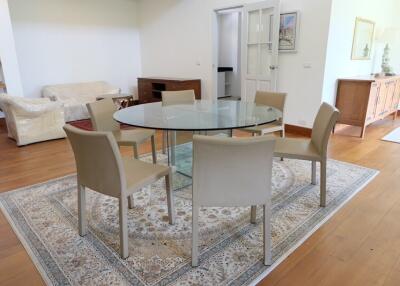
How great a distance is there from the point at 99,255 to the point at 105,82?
5199mm

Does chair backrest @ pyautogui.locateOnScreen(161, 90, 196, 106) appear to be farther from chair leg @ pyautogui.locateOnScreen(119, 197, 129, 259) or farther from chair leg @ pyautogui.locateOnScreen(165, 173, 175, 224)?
chair leg @ pyautogui.locateOnScreen(119, 197, 129, 259)

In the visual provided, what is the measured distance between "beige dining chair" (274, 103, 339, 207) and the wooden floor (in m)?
0.36

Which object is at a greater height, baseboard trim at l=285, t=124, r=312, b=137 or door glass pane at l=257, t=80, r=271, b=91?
door glass pane at l=257, t=80, r=271, b=91

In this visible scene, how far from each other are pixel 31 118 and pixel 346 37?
4672 millimetres

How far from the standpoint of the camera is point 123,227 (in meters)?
1.69

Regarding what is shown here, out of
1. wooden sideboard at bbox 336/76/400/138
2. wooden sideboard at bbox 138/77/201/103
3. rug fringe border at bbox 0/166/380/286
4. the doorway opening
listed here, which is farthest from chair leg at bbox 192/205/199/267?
the doorway opening

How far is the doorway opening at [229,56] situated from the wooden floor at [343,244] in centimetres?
482

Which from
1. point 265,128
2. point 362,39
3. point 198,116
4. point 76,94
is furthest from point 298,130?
point 76,94

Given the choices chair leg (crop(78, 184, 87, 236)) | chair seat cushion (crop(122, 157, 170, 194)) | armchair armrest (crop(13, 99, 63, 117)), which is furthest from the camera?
armchair armrest (crop(13, 99, 63, 117))

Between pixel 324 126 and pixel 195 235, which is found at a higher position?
pixel 324 126

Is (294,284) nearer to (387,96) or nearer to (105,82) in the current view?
(387,96)

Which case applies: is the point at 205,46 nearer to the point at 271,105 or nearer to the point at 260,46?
the point at 260,46

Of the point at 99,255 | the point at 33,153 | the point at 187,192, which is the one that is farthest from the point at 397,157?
the point at 33,153

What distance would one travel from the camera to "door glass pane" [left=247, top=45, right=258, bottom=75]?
4.64m
